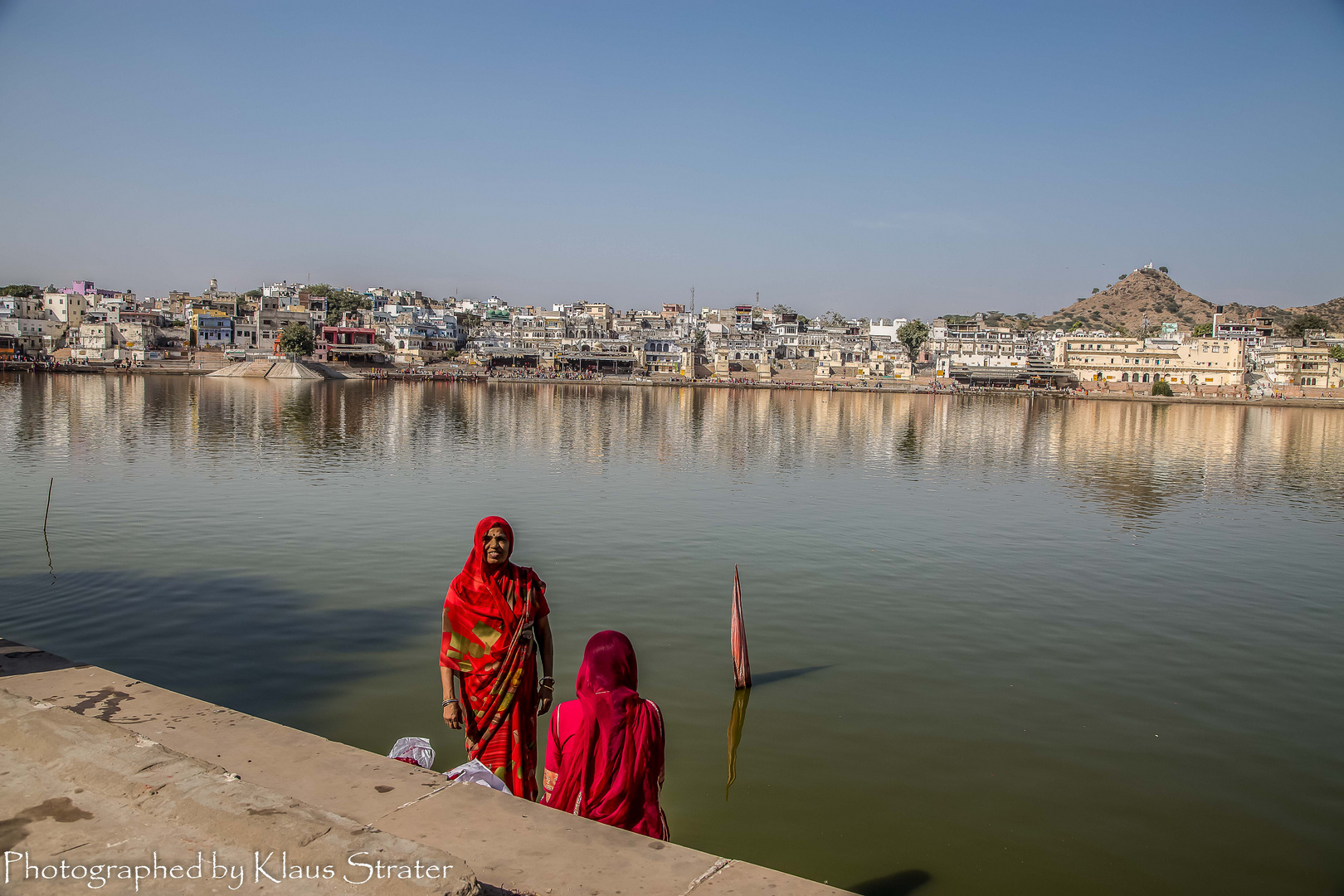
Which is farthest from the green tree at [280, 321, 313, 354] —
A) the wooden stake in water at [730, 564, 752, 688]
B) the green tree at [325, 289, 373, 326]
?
the wooden stake in water at [730, 564, 752, 688]

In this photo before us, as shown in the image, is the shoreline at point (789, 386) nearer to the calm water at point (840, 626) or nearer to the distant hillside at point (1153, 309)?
the calm water at point (840, 626)

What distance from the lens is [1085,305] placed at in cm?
19762

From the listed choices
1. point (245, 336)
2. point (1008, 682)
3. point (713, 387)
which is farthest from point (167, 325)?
point (1008, 682)

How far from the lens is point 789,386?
3757 inches

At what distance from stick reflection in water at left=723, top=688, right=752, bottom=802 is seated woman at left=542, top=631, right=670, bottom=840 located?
224 centimetres

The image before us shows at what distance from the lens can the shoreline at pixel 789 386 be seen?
261ft

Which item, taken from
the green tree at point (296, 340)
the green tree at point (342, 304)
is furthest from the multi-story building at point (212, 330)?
the green tree at point (342, 304)

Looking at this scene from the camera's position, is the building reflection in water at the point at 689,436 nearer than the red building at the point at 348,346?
Yes

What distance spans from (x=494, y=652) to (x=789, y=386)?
305ft

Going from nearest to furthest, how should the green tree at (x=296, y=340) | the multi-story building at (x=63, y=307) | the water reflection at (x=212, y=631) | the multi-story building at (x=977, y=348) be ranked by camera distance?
the water reflection at (x=212, y=631), the green tree at (x=296, y=340), the multi-story building at (x=63, y=307), the multi-story building at (x=977, y=348)

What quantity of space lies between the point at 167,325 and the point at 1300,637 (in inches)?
4415

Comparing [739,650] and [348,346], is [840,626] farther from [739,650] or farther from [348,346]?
[348,346]

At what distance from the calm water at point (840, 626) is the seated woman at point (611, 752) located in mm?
1750

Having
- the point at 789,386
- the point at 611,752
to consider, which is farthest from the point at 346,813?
the point at 789,386
